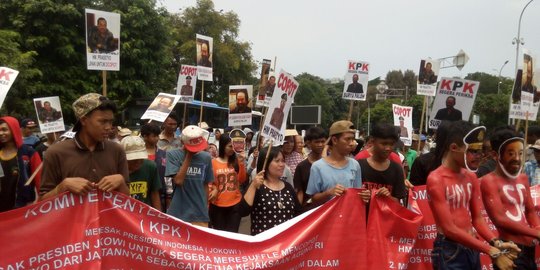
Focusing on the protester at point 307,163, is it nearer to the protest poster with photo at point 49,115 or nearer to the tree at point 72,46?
the protest poster with photo at point 49,115

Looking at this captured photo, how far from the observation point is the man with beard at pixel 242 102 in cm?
1180

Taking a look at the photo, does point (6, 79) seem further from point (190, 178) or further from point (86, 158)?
point (86, 158)

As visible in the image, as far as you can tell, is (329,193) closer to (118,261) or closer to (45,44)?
(118,261)

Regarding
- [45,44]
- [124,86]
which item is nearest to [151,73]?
[124,86]

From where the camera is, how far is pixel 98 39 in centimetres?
824

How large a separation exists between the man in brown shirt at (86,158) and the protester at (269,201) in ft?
5.26

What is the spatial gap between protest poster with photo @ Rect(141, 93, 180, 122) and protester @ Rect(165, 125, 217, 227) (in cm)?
311

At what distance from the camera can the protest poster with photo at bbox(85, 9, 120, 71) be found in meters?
8.11

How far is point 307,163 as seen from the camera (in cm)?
644

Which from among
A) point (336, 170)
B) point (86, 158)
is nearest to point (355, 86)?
point (336, 170)

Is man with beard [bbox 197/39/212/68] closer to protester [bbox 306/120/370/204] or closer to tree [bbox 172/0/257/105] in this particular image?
protester [bbox 306/120/370/204]

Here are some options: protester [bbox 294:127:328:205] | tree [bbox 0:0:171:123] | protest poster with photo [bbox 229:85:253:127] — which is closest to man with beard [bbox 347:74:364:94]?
protest poster with photo [bbox 229:85:253:127]

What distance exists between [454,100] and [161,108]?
4.74 meters

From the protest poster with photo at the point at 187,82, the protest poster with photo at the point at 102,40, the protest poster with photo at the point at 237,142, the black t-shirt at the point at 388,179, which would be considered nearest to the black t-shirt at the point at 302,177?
the black t-shirt at the point at 388,179
